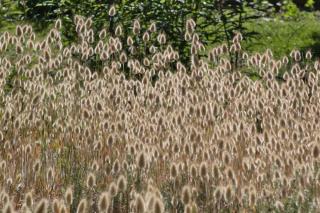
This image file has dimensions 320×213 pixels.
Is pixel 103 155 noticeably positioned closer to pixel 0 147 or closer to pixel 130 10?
pixel 0 147

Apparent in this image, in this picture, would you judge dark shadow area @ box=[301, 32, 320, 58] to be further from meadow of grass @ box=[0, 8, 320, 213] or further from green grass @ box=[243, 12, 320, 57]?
meadow of grass @ box=[0, 8, 320, 213]

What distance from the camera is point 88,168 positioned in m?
3.69

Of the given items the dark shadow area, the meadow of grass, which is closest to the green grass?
the dark shadow area

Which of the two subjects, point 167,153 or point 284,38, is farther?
point 284,38

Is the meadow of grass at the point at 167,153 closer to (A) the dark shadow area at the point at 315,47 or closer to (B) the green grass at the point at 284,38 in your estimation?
(B) the green grass at the point at 284,38

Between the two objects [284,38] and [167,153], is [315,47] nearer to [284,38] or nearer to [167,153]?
[284,38]

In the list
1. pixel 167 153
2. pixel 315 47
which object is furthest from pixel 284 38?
pixel 167 153

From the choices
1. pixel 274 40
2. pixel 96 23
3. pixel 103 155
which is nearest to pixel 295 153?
pixel 103 155

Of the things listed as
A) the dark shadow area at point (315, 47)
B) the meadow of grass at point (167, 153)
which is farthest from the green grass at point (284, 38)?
the meadow of grass at point (167, 153)

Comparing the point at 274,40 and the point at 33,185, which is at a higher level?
the point at 33,185

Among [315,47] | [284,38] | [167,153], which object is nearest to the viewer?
[167,153]

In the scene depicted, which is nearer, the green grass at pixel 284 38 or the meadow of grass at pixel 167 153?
the meadow of grass at pixel 167 153

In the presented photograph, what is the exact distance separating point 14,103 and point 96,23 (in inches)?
116

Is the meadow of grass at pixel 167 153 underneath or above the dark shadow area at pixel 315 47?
above
